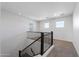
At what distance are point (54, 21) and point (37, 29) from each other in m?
2.66

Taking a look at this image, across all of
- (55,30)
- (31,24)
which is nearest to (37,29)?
(31,24)

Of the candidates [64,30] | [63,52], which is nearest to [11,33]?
[63,52]

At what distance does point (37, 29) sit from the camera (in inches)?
365

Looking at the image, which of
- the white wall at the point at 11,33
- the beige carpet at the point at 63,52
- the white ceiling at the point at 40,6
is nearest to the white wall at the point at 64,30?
the white ceiling at the point at 40,6

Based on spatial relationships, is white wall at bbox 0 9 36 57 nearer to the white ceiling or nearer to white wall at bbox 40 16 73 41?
the white ceiling

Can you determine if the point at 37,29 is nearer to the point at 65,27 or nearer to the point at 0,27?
the point at 65,27

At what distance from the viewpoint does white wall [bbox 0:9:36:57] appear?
514 centimetres

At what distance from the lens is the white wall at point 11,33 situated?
16.9 ft

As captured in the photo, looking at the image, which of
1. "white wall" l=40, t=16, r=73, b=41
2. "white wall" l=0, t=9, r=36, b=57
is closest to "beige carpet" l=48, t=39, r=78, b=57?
"white wall" l=40, t=16, r=73, b=41

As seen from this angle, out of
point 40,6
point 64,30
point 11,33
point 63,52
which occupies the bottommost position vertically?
point 63,52

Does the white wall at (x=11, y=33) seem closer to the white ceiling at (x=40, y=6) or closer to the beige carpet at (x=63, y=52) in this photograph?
the white ceiling at (x=40, y=6)

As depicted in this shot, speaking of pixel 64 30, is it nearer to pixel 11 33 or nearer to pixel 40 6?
pixel 40 6

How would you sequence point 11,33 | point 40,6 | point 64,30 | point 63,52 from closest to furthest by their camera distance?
point 63,52 < point 40,6 < point 11,33 < point 64,30

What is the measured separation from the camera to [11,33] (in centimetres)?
570
